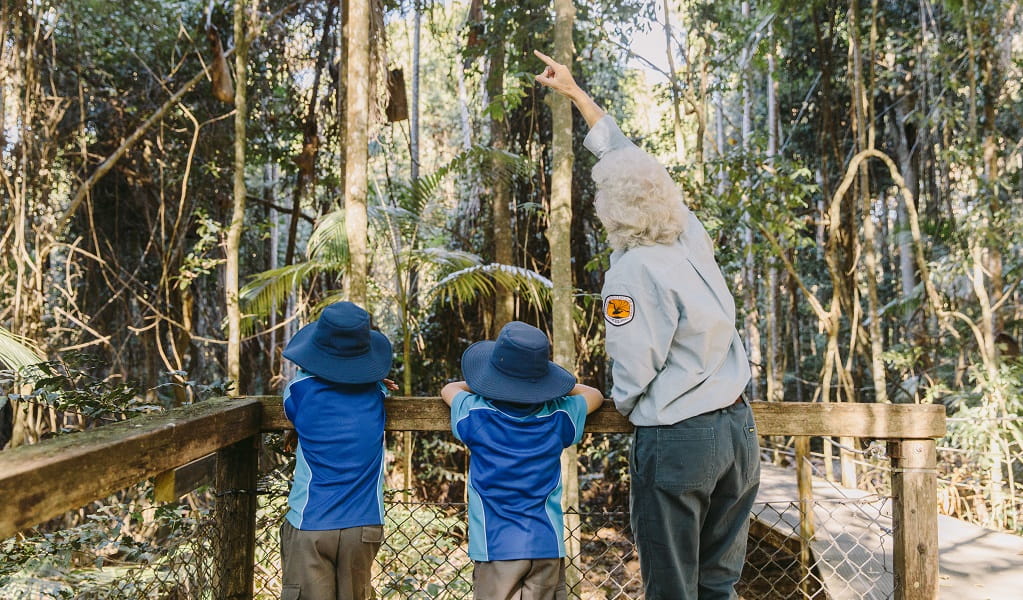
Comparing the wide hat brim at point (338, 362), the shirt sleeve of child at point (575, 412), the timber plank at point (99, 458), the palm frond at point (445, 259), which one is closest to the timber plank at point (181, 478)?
the timber plank at point (99, 458)

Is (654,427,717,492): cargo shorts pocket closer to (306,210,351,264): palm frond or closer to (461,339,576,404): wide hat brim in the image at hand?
(461,339,576,404): wide hat brim

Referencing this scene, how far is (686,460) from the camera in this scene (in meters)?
1.58

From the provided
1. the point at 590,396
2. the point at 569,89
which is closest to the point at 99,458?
the point at 590,396

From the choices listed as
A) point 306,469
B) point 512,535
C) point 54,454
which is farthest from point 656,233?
point 54,454

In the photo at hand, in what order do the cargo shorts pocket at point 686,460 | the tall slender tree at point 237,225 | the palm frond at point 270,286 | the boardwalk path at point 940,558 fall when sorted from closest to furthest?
1. the cargo shorts pocket at point 686,460
2. the boardwalk path at point 940,558
3. the tall slender tree at point 237,225
4. the palm frond at point 270,286

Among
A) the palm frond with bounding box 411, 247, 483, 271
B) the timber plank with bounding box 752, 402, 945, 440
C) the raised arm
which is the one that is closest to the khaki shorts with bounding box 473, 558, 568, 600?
the timber plank with bounding box 752, 402, 945, 440

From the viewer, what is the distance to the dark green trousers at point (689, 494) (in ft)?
5.18

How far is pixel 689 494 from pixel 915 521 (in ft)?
2.79

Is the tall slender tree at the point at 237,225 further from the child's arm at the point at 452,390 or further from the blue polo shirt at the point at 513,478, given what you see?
the blue polo shirt at the point at 513,478

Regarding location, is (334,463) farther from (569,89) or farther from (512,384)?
(569,89)

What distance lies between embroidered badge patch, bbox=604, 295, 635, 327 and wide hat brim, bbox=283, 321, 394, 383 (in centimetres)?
67

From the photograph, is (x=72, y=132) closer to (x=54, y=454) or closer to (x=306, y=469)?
(x=306, y=469)

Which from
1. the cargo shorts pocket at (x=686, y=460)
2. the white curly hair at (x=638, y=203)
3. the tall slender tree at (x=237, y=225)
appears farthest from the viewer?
the tall slender tree at (x=237, y=225)

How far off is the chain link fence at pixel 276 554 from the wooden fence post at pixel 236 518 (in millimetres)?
19
